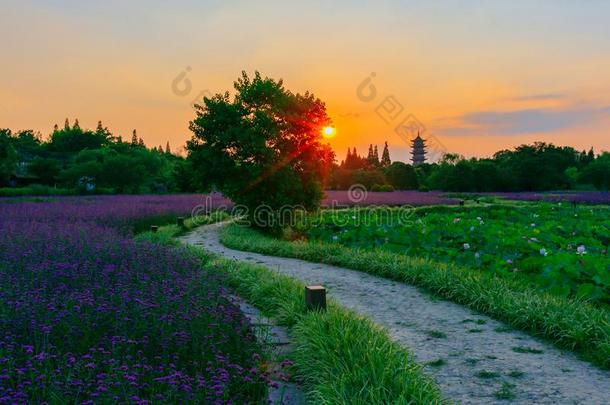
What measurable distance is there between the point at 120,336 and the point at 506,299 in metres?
5.33

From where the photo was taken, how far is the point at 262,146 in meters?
18.0

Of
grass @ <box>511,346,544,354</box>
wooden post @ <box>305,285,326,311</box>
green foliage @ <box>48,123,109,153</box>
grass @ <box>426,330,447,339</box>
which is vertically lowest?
grass @ <box>511,346,544,354</box>

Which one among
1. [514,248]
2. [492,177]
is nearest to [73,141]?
[492,177]

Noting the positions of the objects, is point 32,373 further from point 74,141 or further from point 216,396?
point 74,141

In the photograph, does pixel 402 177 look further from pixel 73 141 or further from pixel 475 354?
pixel 475 354

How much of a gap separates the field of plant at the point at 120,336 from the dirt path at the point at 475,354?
6.57 ft

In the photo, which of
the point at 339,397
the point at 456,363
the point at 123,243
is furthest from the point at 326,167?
the point at 339,397

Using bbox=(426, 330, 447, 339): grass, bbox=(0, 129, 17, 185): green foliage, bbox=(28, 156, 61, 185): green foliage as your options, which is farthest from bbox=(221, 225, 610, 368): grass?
bbox=(28, 156, 61, 185): green foliage

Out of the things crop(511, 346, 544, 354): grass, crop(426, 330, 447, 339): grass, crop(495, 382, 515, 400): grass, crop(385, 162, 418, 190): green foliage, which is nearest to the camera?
crop(495, 382, 515, 400): grass

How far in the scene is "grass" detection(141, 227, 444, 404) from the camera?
409 cm

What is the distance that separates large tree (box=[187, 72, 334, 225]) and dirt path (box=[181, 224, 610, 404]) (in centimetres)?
1008

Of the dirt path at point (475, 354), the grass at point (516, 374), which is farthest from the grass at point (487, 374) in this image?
the grass at point (516, 374)

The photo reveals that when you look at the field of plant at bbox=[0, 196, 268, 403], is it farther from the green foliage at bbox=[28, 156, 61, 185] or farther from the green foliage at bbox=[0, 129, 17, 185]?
the green foliage at bbox=[28, 156, 61, 185]

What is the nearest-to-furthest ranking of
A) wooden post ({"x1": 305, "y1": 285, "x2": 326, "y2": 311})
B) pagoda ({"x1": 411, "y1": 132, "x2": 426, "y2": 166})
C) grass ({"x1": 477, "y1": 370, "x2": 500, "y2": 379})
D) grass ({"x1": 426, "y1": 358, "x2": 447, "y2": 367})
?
1. grass ({"x1": 477, "y1": 370, "x2": 500, "y2": 379})
2. grass ({"x1": 426, "y1": 358, "x2": 447, "y2": 367})
3. wooden post ({"x1": 305, "y1": 285, "x2": 326, "y2": 311})
4. pagoda ({"x1": 411, "y1": 132, "x2": 426, "y2": 166})
